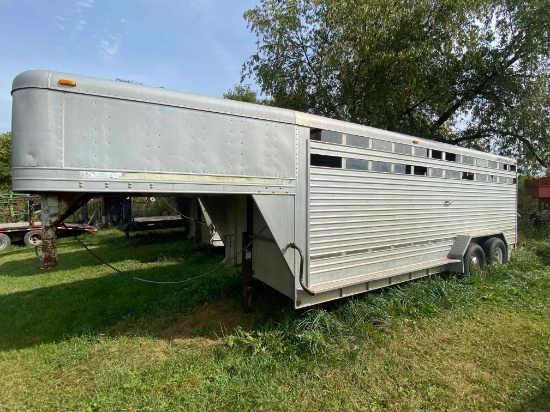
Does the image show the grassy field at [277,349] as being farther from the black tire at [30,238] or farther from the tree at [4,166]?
the tree at [4,166]

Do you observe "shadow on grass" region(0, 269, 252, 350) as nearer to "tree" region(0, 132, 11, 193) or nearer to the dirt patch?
the dirt patch

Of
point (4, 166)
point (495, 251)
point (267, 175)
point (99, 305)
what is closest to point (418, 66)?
point (495, 251)

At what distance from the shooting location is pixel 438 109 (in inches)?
469

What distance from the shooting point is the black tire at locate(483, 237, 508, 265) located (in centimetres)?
643

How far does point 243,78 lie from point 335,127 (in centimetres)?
974

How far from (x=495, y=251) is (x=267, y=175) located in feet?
19.7

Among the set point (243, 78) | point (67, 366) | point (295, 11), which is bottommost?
point (67, 366)

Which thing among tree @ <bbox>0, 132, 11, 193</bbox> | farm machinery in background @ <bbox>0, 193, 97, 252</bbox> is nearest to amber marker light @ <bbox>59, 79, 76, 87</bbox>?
farm machinery in background @ <bbox>0, 193, 97, 252</bbox>

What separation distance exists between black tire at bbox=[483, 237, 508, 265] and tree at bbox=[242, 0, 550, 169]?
547cm

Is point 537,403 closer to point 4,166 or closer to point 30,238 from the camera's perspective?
point 30,238

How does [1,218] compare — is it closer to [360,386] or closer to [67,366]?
[67,366]

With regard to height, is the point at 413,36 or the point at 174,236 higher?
the point at 413,36

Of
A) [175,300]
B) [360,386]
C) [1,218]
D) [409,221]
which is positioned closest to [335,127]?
[409,221]

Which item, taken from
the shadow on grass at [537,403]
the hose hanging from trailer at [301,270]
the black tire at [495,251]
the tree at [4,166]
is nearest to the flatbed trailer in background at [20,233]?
the tree at [4,166]
